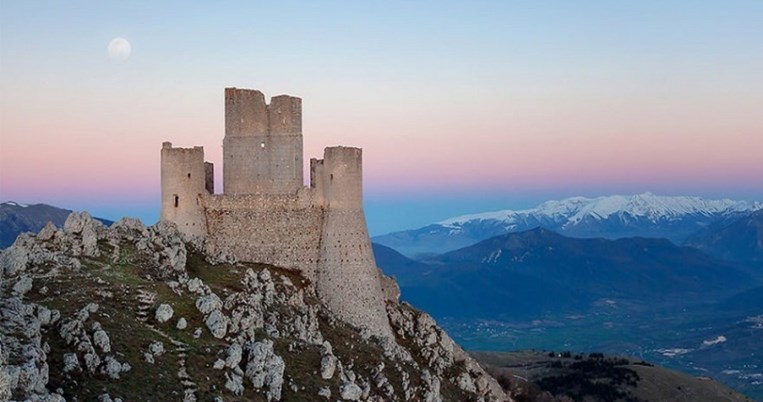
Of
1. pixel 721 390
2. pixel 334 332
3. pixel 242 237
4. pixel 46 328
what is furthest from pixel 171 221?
pixel 721 390

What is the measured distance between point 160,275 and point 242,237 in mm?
14140

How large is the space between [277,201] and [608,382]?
216 ft

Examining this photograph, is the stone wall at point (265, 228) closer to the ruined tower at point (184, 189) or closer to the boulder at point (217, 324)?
the ruined tower at point (184, 189)

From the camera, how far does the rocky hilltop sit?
28.2 metres

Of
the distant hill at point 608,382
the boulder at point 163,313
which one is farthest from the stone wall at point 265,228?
the distant hill at point 608,382

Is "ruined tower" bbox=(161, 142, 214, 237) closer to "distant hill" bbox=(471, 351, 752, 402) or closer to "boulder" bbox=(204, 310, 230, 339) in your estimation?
"boulder" bbox=(204, 310, 230, 339)

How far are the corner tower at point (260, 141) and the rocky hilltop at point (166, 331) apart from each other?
5.18 metres

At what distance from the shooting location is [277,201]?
5428 cm

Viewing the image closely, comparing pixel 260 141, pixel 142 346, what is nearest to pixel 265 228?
pixel 260 141

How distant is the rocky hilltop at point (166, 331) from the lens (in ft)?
92.4

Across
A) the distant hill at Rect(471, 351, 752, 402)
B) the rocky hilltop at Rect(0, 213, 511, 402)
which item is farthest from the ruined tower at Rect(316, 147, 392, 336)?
the distant hill at Rect(471, 351, 752, 402)

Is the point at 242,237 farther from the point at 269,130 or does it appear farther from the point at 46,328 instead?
the point at 46,328

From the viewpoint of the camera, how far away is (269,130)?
180 ft

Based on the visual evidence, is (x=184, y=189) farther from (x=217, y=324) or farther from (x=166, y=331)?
(x=166, y=331)
